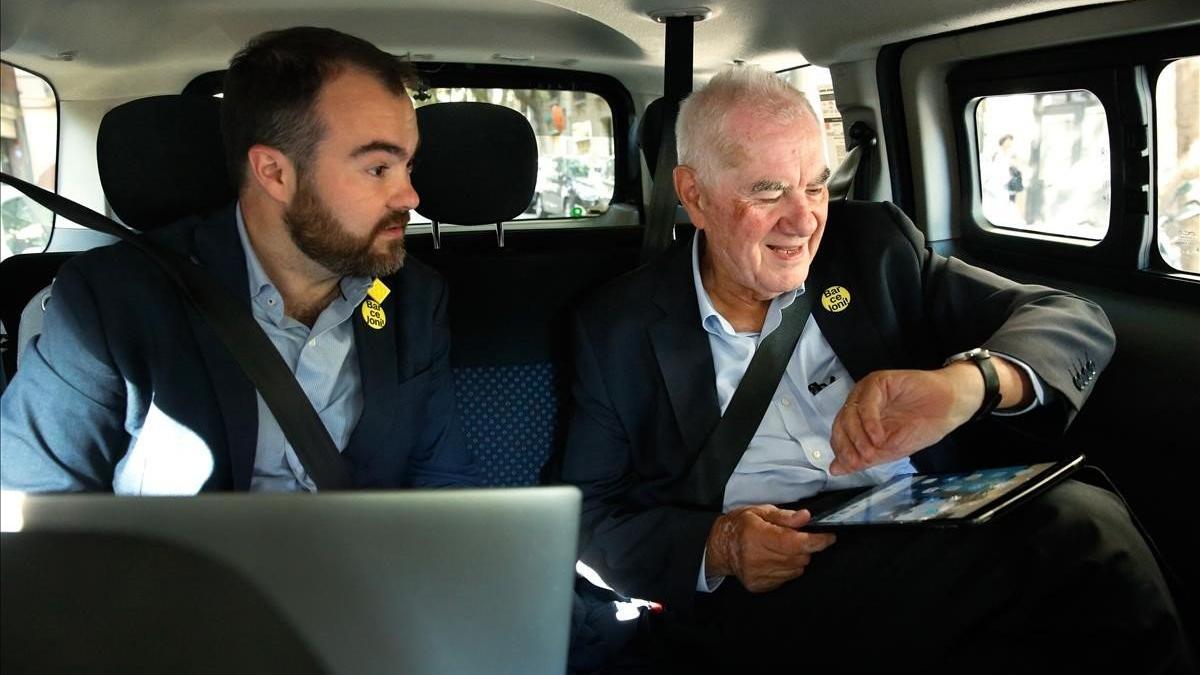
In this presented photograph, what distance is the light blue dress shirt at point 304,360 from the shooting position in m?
1.63

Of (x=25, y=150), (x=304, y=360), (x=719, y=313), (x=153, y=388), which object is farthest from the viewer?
(x=25, y=150)

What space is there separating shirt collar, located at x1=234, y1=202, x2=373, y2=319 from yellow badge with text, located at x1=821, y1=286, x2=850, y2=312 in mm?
814

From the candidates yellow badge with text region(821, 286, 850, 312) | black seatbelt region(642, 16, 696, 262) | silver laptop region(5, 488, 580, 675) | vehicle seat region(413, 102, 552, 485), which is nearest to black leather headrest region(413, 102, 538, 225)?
vehicle seat region(413, 102, 552, 485)

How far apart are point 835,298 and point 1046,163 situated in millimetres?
977

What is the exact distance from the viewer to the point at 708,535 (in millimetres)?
1666

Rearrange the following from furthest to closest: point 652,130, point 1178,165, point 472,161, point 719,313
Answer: point 652,130, point 1178,165, point 472,161, point 719,313

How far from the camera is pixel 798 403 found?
6.01 ft

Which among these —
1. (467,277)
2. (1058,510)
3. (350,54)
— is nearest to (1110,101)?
(1058,510)

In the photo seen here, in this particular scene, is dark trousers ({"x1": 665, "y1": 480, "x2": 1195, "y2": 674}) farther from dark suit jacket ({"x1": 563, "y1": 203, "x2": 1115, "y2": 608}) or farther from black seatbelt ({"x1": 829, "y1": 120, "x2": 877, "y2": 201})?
black seatbelt ({"x1": 829, "y1": 120, "x2": 877, "y2": 201})

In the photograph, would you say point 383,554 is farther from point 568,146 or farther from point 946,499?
point 568,146

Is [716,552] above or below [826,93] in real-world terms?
below

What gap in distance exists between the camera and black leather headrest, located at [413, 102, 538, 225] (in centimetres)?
195

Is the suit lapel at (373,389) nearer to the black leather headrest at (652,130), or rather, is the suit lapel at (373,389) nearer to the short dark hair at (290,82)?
the short dark hair at (290,82)

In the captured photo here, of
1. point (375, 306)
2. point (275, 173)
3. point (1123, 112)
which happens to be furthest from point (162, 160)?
point (1123, 112)
